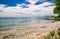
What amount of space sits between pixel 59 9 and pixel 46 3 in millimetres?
1431

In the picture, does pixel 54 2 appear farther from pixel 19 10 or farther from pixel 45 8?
pixel 19 10

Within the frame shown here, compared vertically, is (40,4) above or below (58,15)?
above

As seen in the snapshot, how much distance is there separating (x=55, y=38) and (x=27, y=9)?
8.86m

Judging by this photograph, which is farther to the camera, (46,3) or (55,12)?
(55,12)

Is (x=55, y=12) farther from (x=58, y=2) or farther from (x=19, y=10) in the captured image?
(x=19, y=10)

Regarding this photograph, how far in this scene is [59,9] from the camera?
13.5 meters

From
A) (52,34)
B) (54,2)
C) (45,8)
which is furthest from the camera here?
(54,2)

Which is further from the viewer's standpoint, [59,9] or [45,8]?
[59,9]

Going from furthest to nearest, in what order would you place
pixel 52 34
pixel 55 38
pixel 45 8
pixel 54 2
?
1. pixel 54 2
2. pixel 45 8
3. pixel 52 34
4. pixel 55 38

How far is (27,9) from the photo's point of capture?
41.8 ft

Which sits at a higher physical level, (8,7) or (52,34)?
(8,7)

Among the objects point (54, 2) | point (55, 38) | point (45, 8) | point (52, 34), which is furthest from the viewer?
point (54, 2)

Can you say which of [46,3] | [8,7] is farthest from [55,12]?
[8,7]

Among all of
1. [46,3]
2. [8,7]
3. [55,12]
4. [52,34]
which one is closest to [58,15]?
[55,12]
